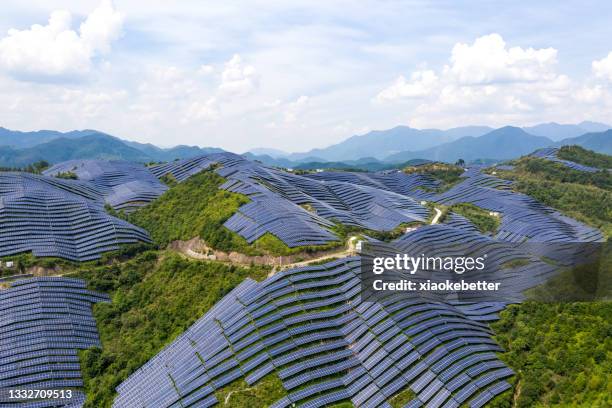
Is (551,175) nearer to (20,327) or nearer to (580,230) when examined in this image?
(580,230)

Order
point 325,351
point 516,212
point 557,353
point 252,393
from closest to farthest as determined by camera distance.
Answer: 1. point 252,393
2. point 325,351
3. point 557,353
4. point 516,212

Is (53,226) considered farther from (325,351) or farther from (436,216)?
(436,216)

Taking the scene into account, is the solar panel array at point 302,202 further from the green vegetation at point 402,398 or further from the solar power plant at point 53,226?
the green vegetation at point 402,398

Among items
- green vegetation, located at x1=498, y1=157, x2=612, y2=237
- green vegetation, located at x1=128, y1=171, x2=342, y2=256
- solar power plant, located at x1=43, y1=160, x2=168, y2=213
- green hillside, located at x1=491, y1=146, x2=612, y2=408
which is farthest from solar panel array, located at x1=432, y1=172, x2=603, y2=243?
solar power plant, located at x1=43, y1=160, x2=168, y2=213

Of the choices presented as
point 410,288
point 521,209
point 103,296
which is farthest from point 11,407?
point 521,209

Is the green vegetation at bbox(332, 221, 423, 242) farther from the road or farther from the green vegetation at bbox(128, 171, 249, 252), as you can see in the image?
the green vegetation at bbox(128, 171, 249, 252)

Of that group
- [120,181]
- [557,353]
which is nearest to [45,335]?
[557,353]
